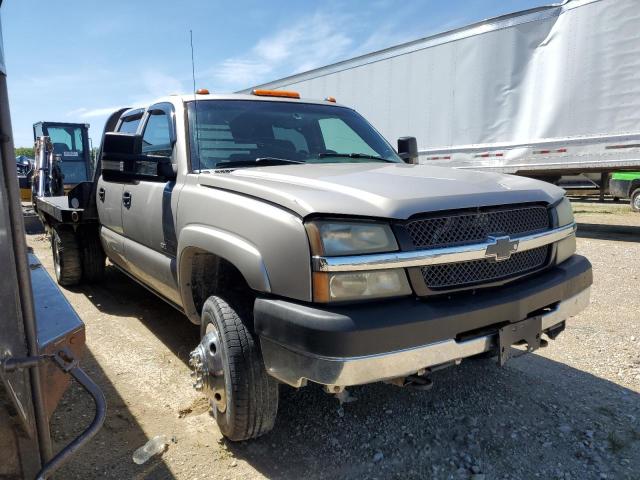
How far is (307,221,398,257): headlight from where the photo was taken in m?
1.92

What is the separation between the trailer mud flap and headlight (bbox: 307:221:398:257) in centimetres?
68

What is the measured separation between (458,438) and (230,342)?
1.32 m

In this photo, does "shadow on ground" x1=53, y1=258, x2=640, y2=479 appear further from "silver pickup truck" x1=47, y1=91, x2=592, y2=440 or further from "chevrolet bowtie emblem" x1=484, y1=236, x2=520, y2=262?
"chevrolet bowtie emblem" x1=484, y1=236, x2=520, y2=262

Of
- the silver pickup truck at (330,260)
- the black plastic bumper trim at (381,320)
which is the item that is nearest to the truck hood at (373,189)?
the silver pickup truck at (330,260)

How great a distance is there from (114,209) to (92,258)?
4.89ft

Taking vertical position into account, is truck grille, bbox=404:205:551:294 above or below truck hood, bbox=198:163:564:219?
below

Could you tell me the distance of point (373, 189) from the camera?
2.17 m

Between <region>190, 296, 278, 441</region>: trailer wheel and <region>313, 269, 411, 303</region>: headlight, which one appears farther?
<region>190, 296, 278, 441</region>: trailer wheel

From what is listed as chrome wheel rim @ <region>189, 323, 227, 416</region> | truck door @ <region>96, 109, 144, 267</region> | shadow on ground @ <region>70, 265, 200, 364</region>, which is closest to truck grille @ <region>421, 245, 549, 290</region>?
chrome wheel rim @ <region>189, 323, 227, 416</region>

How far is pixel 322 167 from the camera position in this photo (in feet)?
9.61

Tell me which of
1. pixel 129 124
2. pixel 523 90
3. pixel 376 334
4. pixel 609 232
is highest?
pixel 523 90

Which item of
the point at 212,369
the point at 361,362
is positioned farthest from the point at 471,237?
the point at 212,369

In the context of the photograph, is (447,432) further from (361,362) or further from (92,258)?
(92,258)

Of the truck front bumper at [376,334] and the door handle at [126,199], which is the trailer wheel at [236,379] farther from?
the door handle at [126,199]
